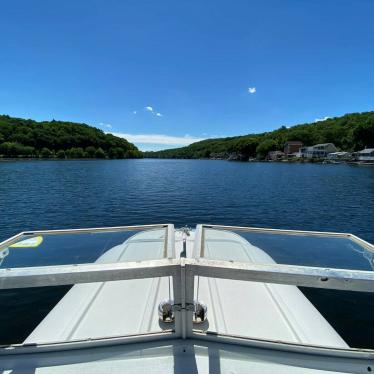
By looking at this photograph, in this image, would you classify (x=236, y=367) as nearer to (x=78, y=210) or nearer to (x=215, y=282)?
(x=215, y=282)

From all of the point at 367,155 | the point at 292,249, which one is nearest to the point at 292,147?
the point at 367,155

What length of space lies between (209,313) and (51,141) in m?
150

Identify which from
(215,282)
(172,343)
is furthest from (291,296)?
(172,343)

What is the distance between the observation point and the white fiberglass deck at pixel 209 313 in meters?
2.20

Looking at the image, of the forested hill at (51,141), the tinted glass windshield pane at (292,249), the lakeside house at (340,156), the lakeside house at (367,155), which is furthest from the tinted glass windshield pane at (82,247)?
the forested hill at (51,141)

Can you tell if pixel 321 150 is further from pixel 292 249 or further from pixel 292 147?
pixel 292 249

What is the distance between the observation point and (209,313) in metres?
2.39

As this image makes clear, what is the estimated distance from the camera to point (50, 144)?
131 metres

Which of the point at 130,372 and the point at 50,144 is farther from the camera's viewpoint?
the point at 50,144

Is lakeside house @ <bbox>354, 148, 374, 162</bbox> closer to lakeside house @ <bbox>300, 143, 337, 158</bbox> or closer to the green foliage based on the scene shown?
lakeside house @ <bbox>300, 143, 337, 158</bbox>

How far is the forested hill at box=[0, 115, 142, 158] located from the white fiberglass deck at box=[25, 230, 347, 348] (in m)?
133

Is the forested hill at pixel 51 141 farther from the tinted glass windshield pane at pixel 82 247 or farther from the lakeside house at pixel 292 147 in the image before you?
the tinted glass windshield pane at pixel 82 247

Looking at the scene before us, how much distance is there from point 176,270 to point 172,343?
0.71 meters

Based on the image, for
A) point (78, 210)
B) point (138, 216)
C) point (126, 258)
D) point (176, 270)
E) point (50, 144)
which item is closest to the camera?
point (176, 270)
